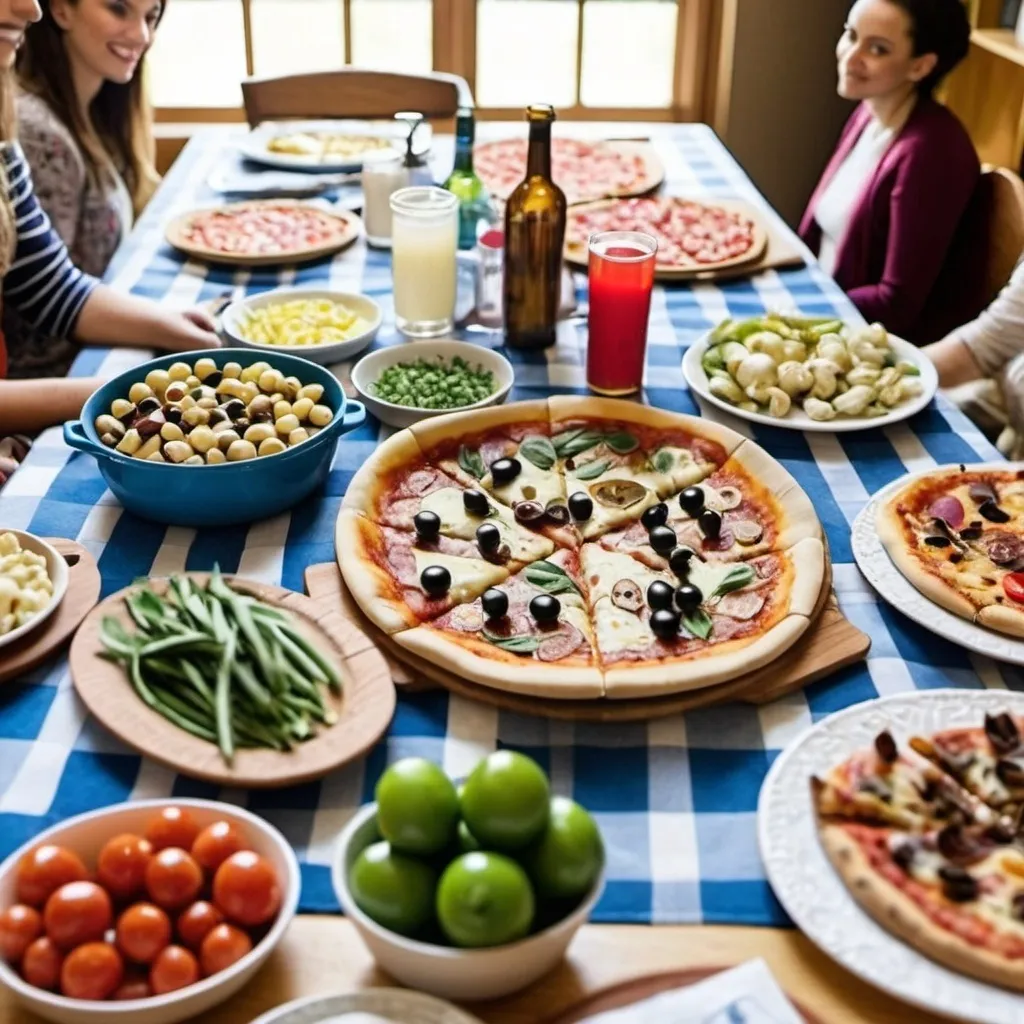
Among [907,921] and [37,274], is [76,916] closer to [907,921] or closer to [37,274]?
[907,921]

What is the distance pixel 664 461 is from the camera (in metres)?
1.72

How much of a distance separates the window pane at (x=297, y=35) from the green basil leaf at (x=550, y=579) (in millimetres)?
3137

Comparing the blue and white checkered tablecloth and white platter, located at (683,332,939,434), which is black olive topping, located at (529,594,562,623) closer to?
the blue and white checkered tablecloth

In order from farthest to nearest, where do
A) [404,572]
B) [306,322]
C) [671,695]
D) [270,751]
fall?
[306,322]
[404,572]
[671,695]
[270,751]

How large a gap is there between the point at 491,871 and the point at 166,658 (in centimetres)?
51

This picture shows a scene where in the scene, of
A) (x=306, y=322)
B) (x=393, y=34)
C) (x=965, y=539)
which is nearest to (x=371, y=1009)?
(x=965, y=539)

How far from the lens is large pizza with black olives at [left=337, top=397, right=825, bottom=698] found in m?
1.32

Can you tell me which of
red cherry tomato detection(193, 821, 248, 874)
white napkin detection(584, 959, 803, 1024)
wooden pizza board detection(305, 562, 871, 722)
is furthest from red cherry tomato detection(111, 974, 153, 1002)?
wooden pizza board detection(305, 562, 871, 722)

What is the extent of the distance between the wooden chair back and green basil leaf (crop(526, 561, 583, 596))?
5.12 ft

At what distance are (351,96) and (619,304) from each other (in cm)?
192

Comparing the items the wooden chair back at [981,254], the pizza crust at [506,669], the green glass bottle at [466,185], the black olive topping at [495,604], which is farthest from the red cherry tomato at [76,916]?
the wooden chair back at [981,254]

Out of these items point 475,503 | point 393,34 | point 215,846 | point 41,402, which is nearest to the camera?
point 215,846

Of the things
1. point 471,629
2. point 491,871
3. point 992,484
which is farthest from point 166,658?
point 992,484

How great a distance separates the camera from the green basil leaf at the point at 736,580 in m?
1.45
